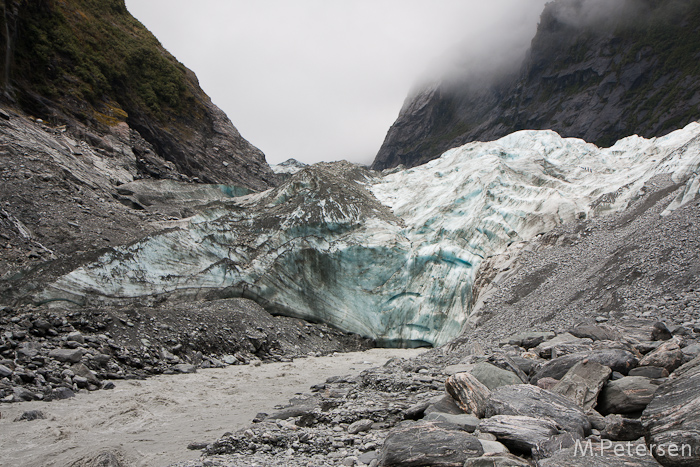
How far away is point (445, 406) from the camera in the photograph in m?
4.86

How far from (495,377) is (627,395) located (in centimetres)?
148

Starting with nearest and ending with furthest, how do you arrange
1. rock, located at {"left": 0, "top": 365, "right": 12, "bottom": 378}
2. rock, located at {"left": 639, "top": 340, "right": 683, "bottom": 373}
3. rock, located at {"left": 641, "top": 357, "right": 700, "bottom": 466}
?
rock, located at {"left": 641, "top": 357, "right": 700, "bottom": 466} < rock, located at {"left": 639, "top": 340, "right": 683, "bottom": 373} < rock, located at {"left": 0, "top": 365, "right": 12, "bottom": 378}

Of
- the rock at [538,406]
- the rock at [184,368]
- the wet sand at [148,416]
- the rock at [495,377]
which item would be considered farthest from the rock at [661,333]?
the rock at [184,368]

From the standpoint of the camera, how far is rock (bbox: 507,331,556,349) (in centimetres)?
766

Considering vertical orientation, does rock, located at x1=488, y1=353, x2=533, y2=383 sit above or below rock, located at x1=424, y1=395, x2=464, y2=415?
above

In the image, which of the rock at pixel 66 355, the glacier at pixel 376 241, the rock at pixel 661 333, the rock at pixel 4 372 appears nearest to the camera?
the rock at pixel 661 333

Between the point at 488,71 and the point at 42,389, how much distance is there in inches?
2798

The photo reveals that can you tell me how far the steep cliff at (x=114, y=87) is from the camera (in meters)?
22.8

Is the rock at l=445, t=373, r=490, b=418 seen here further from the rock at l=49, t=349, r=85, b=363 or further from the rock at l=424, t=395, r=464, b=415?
the rock at l=49, t=349, r=85, b=363

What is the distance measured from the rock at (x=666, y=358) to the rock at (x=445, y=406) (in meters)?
2.16

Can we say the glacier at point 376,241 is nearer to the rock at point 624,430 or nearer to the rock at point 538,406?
the rock at point 538,406

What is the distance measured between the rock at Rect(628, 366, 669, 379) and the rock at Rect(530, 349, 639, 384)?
0.13 meters

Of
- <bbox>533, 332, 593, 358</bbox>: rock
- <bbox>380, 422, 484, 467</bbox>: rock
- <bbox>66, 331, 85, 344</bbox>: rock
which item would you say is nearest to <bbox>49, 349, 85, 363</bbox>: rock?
<bbox>66, 331, 85, 344</bbox>: rock

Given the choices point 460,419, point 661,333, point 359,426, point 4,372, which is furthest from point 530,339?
point 4,372
